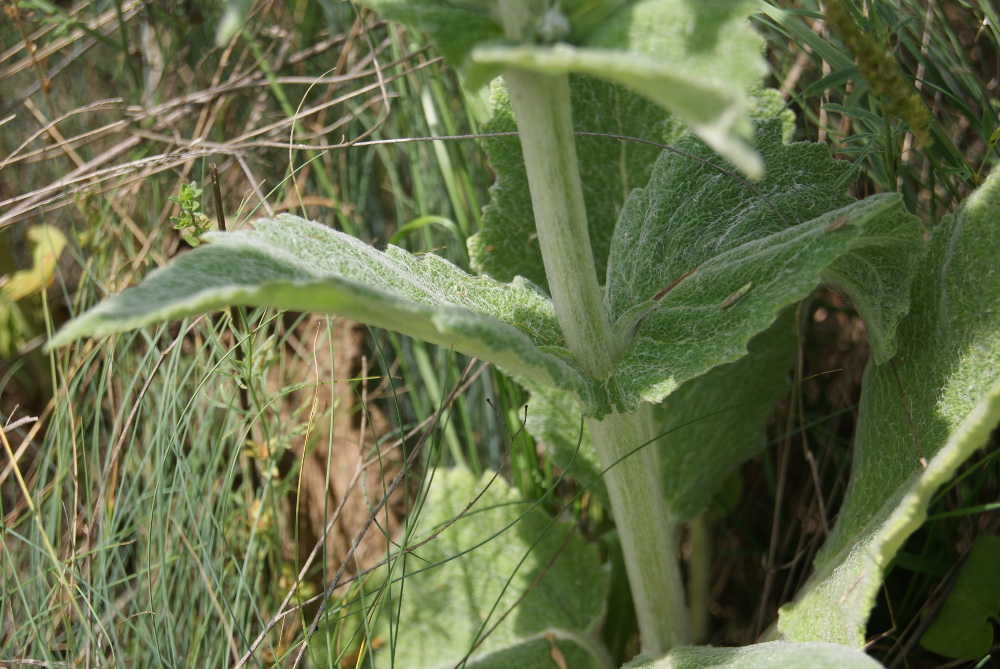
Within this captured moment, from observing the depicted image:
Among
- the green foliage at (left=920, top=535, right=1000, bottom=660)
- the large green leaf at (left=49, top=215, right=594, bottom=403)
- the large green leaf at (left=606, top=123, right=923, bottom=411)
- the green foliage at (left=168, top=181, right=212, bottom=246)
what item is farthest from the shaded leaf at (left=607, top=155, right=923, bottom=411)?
the green foliage at (left=168, top=181, right=212, bottom=246)

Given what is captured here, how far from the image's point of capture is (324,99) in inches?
71.6

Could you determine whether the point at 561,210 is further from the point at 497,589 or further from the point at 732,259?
the point at 497,589

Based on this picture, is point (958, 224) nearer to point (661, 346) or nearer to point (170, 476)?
point (661, 346)

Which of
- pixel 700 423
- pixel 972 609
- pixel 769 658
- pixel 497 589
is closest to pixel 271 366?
pixel 497 589

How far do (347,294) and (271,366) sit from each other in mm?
955

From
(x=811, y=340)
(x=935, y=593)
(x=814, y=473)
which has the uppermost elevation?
(x=811, y=340)

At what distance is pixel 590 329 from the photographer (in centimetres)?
98

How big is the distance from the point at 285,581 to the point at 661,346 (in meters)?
0.86

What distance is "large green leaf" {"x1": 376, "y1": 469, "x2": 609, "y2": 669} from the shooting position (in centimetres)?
131

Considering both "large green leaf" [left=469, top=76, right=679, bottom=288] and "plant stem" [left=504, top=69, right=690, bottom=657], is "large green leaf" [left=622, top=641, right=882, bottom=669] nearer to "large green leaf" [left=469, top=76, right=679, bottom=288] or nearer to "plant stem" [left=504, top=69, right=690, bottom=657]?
"plant stem" [left=504, top=69, right=690, bottom=657]

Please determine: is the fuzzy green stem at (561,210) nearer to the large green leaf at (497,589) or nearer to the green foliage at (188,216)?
the large green leaf at (497,589)

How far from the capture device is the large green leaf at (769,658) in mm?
845

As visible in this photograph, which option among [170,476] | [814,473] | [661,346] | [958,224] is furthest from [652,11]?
[170,476]

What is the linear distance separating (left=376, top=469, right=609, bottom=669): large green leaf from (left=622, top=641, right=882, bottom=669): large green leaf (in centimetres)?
22
